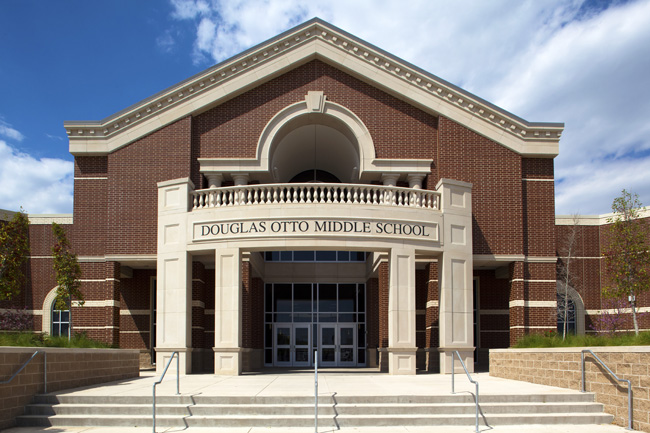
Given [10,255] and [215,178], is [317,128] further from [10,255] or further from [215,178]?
[10,255]

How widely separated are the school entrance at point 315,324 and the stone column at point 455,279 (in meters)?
7.96

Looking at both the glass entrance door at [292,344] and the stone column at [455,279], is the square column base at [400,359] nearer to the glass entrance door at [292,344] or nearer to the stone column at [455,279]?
the stone column at [455,279]

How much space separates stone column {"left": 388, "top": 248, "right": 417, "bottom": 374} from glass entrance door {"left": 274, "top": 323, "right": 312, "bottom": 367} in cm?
879

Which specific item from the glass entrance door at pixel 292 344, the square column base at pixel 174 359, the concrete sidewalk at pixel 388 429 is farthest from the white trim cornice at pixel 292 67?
the concrete sidewalk at pixel 388 429

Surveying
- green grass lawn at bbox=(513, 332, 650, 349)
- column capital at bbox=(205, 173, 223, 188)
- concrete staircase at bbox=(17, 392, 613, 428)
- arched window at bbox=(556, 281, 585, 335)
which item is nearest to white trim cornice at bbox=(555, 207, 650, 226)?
arched window at bbox=(556, 281, 585, 335)

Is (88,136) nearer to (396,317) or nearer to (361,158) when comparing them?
(361,158)

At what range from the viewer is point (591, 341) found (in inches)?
556

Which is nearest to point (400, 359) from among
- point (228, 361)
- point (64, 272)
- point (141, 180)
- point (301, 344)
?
point (228, 361)

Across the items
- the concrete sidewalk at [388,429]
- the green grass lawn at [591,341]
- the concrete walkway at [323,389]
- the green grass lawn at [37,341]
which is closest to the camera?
the concrete sidewalk at [388,429]

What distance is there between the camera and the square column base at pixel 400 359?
19266 millimetres

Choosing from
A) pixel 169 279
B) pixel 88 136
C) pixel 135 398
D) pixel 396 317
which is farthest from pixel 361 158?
pixel 135 398

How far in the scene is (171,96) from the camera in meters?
23.0

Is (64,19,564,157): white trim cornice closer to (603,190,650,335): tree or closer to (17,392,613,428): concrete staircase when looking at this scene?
(603,190,650,335): tree

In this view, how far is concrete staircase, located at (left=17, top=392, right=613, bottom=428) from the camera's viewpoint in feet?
39.6
